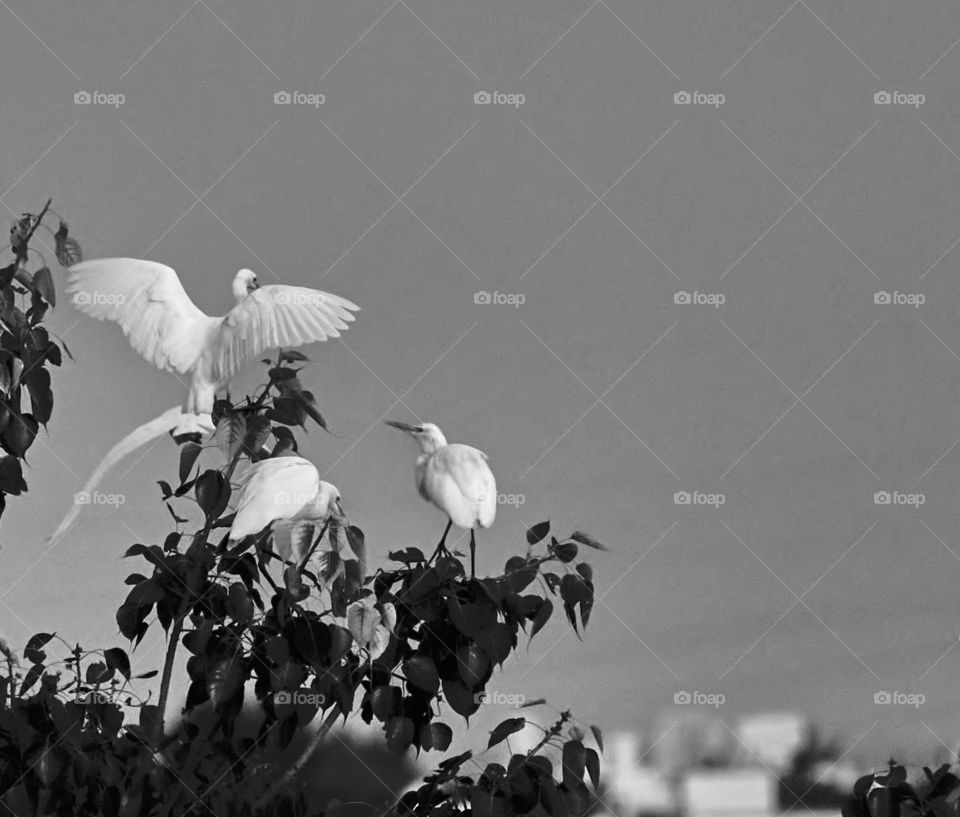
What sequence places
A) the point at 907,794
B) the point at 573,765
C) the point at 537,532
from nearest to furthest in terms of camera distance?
the point at 573,765 → the point at 537,532 → the point at 907,794

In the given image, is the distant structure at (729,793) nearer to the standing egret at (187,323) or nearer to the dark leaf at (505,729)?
the dark leaf at (505,729)

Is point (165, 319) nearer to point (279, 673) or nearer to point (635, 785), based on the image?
point (279, 673)

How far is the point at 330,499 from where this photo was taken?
154 centimetres

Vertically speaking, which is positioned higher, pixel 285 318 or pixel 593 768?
pixel 285 318

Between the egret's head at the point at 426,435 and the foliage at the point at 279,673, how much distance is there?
0.17m

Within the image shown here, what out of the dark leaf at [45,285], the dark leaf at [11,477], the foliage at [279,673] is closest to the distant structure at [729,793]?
the foliage at [279,673]

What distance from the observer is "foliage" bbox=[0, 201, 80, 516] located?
1.50 metres

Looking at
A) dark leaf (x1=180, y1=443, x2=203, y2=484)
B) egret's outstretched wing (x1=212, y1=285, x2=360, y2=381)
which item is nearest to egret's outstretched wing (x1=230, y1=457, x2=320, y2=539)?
dark leaf (x1=180, y1=443, x2=203, y2=484)

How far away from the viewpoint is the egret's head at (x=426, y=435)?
1677mm

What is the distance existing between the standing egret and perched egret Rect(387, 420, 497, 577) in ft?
1.00

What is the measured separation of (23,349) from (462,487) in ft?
1.95

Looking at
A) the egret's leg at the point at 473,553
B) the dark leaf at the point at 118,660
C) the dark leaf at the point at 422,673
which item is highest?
the egret's leg at the point at 473,553

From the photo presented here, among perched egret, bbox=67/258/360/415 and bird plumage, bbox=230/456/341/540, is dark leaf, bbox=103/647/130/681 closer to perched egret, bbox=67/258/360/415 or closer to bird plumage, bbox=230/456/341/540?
bird plumage, bbox=230/456/341/540

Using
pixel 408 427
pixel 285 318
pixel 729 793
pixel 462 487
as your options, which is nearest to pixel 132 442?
pixel 285 318
